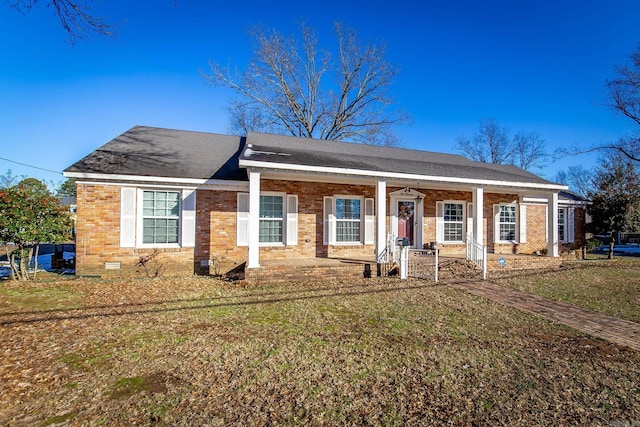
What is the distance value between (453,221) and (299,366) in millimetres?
11664

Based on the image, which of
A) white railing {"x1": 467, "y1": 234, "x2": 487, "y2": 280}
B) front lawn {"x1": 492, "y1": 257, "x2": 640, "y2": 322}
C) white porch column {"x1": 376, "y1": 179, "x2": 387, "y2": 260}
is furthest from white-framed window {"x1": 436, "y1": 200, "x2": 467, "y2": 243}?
white porch column {"x1": 376, "y1": 179, "x2": 387, "y2": 260}

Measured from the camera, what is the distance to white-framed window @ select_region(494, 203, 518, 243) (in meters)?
14.5

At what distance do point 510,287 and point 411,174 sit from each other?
4.33m

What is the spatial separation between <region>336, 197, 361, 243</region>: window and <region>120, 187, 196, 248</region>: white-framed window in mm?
5084

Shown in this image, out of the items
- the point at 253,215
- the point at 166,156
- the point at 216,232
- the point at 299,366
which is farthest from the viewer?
the point at 166,156

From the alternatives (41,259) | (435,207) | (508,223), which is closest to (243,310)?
(435,207)

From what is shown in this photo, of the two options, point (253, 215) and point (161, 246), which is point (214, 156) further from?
point (253, 215)

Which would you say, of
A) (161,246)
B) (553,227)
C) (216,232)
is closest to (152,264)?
(161,246)

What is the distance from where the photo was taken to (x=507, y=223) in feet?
48.2

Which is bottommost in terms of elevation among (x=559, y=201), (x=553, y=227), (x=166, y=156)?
(x=553, y=227)

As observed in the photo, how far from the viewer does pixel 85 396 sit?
3150 millimetres

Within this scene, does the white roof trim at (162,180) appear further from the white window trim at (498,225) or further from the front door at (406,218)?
the white window trim at (498,225)

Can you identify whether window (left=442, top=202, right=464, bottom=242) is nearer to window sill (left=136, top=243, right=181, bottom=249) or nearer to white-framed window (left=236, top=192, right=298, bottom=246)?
white-framed window (left=236, top=192, right=298, bottom=246)

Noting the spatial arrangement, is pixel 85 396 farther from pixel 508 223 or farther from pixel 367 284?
pixel 508 223
